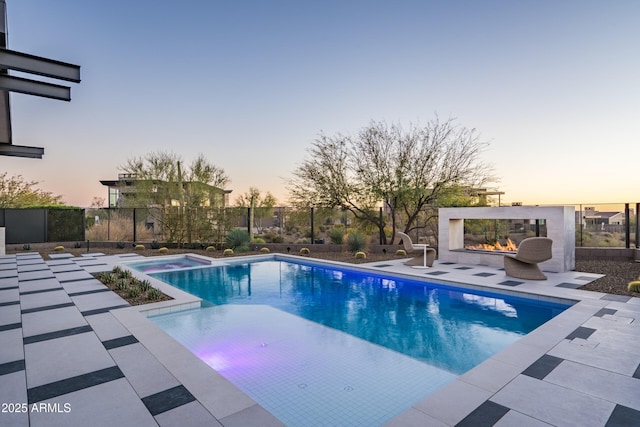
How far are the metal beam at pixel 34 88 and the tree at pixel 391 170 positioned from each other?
8524 mm

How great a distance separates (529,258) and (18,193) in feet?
83.3

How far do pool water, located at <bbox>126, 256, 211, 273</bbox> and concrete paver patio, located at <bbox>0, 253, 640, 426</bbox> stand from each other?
4.72 m

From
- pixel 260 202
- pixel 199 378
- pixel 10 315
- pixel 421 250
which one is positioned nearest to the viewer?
pixel 199 378

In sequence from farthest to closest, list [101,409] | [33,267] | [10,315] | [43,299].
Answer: [33,267]
[43,299]
[10,315]
[101,409]

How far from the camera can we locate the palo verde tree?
1305cm

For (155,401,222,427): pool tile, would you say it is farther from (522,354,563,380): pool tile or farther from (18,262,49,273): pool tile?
(18,262,49,273): pool tile

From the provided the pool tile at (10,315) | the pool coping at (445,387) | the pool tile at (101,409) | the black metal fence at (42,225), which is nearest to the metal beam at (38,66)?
the pool tile at (10,315)

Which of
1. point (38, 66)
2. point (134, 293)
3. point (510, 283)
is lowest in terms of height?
point (510, 283)

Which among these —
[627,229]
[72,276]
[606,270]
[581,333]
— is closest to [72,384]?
[581,333]

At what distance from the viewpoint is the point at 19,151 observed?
8258mm

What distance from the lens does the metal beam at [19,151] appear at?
26.0 ft

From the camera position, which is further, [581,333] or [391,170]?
[391,170]

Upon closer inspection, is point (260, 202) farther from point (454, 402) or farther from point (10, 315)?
point (454, 402)

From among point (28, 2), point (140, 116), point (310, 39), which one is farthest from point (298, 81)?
point (28, 2)
